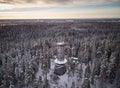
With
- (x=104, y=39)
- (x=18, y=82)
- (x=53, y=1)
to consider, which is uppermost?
(x=53, y=1)

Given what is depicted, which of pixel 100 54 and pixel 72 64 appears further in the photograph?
pixel 100 54

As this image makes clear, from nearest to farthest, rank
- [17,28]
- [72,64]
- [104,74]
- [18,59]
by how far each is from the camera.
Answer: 1. [104,74]
2. [72,64]
3. [18,59]
4. [17,28]

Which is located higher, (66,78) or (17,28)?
(17,28)

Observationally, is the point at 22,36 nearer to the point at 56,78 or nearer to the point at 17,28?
the point at 17,28

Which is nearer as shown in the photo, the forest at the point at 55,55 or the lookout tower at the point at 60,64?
the forest at the point at 55,55

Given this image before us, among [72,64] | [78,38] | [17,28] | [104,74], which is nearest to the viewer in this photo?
[104,74]

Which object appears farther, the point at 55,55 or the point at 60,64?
the point at 55,55

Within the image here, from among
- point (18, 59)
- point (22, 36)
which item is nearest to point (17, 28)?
point (22, 36)

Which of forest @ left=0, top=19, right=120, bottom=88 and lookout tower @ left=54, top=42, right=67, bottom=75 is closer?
forest @ left=0, top=19, right=120, bottom=88
